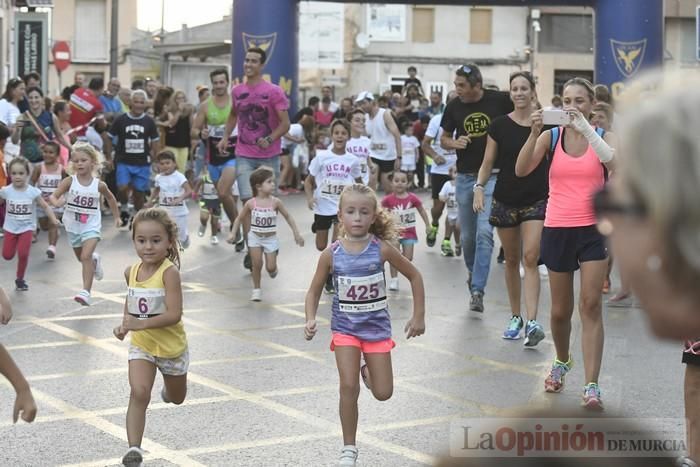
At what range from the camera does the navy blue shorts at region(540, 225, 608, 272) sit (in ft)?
24.5

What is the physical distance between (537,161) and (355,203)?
157 cm

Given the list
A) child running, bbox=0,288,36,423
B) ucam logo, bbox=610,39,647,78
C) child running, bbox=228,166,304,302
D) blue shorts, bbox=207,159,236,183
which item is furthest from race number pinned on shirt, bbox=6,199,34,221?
ucam logo, bbox=610,39,647,78

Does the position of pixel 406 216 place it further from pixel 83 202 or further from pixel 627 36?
pixel 627 36

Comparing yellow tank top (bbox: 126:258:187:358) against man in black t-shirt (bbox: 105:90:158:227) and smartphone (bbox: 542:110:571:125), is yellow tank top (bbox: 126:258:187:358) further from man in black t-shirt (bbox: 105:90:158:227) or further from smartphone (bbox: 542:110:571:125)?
man in black t-shirt (bbox: 105:90:158:227)

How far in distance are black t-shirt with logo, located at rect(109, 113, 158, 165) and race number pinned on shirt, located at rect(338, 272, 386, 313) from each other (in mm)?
12010

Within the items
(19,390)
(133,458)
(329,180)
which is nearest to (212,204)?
(329,180)

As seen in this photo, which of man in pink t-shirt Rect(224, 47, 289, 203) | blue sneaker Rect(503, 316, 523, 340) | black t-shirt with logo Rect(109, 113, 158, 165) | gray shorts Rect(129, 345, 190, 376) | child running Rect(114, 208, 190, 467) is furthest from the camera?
black t-shirt with logo Rect(109, 113, 158, 165)

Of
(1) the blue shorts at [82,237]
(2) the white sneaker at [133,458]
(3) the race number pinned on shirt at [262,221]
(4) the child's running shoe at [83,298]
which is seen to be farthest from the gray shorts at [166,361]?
(3) the race number pinned on shirt at [262,221]

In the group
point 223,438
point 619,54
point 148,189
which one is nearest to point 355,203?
point 223,438

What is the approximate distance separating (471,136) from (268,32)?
36.6 feet

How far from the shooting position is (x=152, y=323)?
6457mm

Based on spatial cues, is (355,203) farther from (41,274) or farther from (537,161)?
(41,274)

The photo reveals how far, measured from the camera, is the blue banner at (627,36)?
20.8 m

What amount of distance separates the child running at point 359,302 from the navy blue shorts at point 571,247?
1132 millimetres
